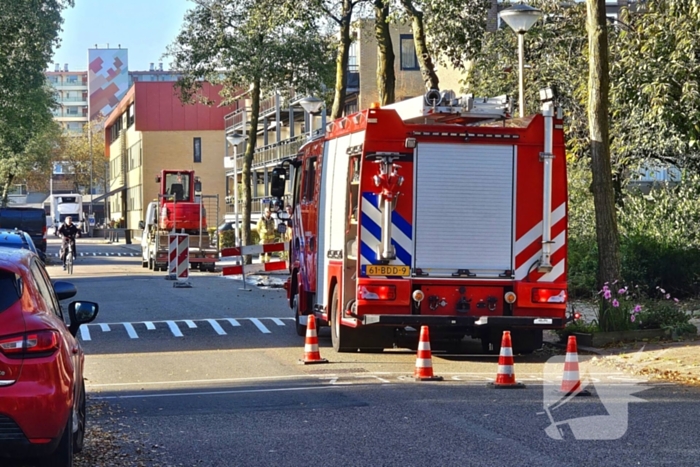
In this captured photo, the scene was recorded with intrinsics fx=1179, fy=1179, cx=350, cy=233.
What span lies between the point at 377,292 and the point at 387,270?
311 millimetres

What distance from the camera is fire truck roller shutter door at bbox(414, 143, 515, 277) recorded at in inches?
566

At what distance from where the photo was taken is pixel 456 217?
14.5m

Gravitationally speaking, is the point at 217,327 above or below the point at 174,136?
below

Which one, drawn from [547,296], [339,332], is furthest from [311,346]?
[547,296]

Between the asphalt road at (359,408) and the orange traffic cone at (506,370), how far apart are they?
204 millimetres

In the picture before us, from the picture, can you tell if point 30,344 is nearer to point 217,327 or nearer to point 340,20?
point 217,327

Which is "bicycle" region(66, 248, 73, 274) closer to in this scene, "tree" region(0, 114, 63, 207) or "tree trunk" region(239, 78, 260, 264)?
"tree trunk" region(239, 78, 260, 264)

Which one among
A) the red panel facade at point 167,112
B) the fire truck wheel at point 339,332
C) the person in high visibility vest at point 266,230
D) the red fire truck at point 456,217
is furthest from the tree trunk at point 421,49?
the red panel facade at point 167,112

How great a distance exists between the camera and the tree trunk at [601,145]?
56.5 ft

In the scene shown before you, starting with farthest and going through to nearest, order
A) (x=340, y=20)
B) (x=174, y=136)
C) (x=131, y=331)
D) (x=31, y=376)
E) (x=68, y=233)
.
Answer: (x=174, y=136), (x=68, y=233), (x=340, y=20), (x=131, y=331), (x=31, y=376)

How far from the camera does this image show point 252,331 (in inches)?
744

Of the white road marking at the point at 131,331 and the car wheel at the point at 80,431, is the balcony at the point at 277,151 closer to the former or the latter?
the white road marking at the point at 131,331

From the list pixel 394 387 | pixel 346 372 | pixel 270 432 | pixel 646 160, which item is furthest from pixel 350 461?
pixel 646 160

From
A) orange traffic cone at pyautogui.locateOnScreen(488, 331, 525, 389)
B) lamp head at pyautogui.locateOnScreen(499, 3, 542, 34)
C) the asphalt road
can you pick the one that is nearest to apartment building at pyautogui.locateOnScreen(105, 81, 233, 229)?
lamp head at pyautogui.locateOnScreen(499, 3, 542, 34)
